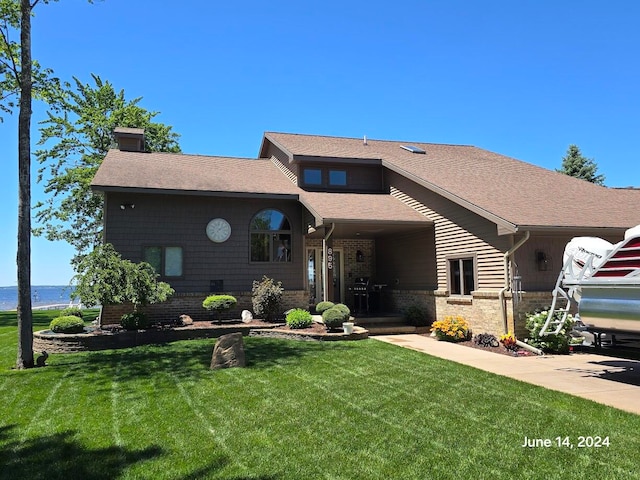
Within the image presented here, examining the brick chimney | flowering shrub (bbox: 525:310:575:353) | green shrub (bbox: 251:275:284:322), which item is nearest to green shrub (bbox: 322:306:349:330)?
green shrub (bbox: 251:275:284:322)

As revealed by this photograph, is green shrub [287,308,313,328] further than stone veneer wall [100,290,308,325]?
No

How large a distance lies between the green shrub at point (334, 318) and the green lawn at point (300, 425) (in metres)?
3.22

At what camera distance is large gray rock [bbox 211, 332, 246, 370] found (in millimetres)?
8086

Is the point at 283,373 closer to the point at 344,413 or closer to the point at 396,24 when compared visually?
the point at 344,413

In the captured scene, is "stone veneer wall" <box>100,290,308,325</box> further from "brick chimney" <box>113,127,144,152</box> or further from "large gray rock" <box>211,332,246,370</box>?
"brick chimney" <box>113,127,144,152</box>

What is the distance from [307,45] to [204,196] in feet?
19.6

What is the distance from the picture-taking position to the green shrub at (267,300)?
1319 centimetres

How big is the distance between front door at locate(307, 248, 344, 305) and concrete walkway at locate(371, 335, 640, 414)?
17.9ft

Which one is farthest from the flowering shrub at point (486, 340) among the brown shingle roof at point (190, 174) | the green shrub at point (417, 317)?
the brown shingle roof at point (190, 174)

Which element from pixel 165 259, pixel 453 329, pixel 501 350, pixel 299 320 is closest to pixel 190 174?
pixel 165 259

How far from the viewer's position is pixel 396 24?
13.5 meters

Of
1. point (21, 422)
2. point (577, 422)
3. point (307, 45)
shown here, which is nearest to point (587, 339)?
point (577, 422)

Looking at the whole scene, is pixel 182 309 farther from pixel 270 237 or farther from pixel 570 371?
pixel 570 371

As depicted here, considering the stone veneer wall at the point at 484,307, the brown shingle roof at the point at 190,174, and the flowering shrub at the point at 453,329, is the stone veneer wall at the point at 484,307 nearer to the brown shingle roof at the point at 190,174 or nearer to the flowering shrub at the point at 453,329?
the flowering shrub at the point at 453,329
